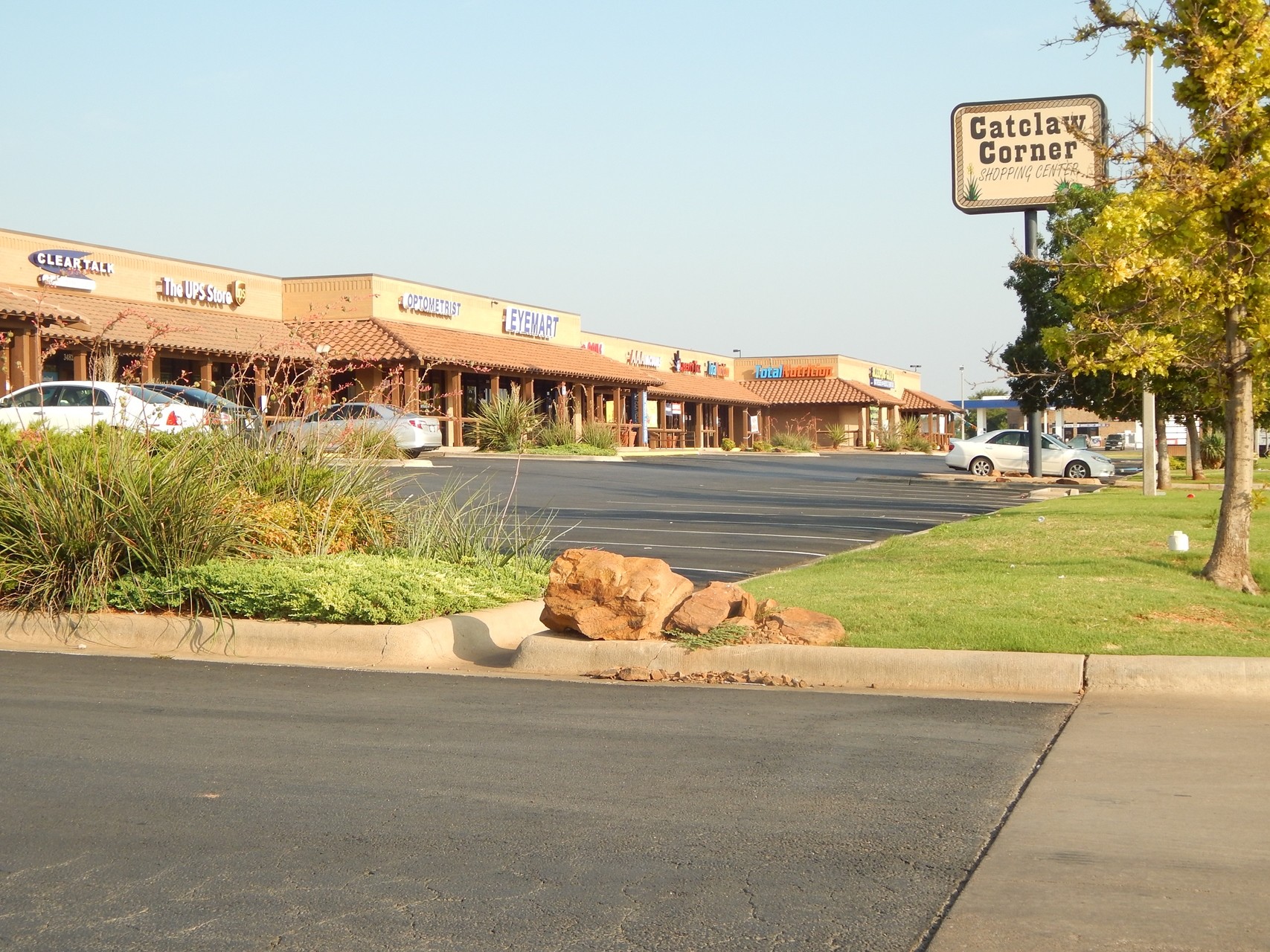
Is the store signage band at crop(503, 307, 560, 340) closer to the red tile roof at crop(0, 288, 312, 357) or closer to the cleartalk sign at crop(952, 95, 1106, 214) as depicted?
the red tile roof at crop(0, 288, 312, 357)

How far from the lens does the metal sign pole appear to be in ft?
111

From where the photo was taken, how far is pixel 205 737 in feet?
23.1

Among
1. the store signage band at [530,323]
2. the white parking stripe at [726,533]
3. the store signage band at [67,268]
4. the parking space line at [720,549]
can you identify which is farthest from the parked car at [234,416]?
the store signage band at [530,323]

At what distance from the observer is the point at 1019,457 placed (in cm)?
3778

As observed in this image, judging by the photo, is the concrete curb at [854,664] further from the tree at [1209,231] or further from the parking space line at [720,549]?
the parking space line at [720,549]

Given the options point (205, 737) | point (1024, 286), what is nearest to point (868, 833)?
point (205, 737)

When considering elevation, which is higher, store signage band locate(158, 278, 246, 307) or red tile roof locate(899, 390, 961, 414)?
store signage band locate(158, 278, 246, 307)

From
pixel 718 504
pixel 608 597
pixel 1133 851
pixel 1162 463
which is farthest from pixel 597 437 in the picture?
pixel 1133 851

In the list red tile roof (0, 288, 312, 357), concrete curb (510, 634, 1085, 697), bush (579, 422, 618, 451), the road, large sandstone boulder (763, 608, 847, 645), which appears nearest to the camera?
the road

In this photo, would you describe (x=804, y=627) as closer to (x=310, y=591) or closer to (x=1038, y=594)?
(x=1038, y=594)

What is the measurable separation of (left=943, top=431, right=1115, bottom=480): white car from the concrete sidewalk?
30.6 meters

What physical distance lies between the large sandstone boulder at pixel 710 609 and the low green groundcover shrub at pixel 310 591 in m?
1.98

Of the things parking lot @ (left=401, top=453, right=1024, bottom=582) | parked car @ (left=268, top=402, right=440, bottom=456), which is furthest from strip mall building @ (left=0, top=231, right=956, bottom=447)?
parking lot @ (left=401, top=453, right=1024, bottom=582)

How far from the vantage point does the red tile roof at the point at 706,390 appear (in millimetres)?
59312
